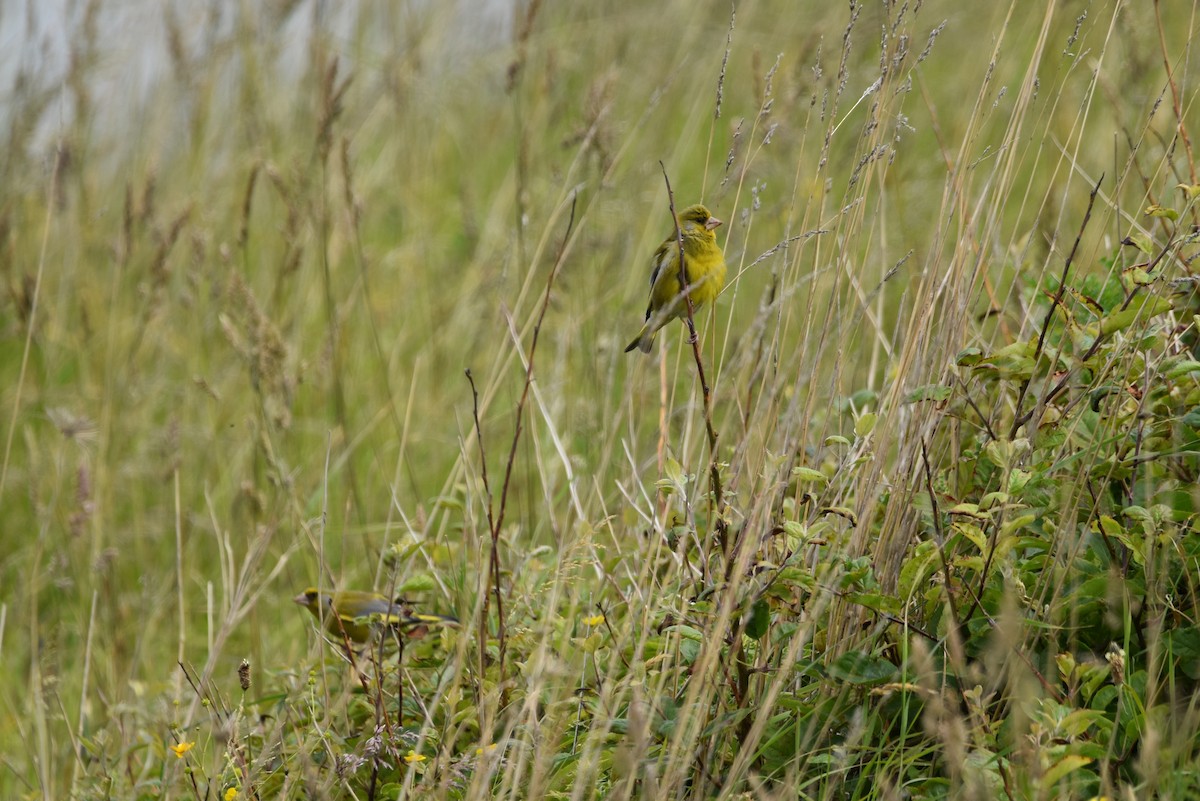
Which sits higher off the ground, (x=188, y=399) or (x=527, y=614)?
(x=527, y=614)

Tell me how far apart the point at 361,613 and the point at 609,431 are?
652 mm

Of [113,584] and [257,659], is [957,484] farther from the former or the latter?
[113,584]

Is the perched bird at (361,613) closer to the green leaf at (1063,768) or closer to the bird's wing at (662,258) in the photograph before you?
the bird's wing at (662,258)

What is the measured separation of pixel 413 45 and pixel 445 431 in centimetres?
147

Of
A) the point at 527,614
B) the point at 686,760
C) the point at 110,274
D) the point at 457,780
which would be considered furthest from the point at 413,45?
the point at 686,760

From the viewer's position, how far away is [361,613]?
2561 millimetres

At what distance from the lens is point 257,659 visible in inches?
121

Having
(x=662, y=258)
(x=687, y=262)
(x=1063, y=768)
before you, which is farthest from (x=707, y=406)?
(x=662, y=258)

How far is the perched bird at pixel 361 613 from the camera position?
88.6 inches

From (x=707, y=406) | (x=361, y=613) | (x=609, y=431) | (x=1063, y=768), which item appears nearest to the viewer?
Answer: (x=1063, y=768)

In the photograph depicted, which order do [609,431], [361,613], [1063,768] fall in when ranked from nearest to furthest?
[1063,768] < [361,613] < [609,431]

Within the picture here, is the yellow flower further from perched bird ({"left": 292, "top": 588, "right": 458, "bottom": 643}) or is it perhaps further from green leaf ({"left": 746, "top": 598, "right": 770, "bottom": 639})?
green leaf ({"left": 746, "top": 598, "right": 770, "bottom": 639})

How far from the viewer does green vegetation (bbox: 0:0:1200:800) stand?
184 centimetres

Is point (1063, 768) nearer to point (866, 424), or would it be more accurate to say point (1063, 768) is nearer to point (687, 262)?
point (866, 424)
